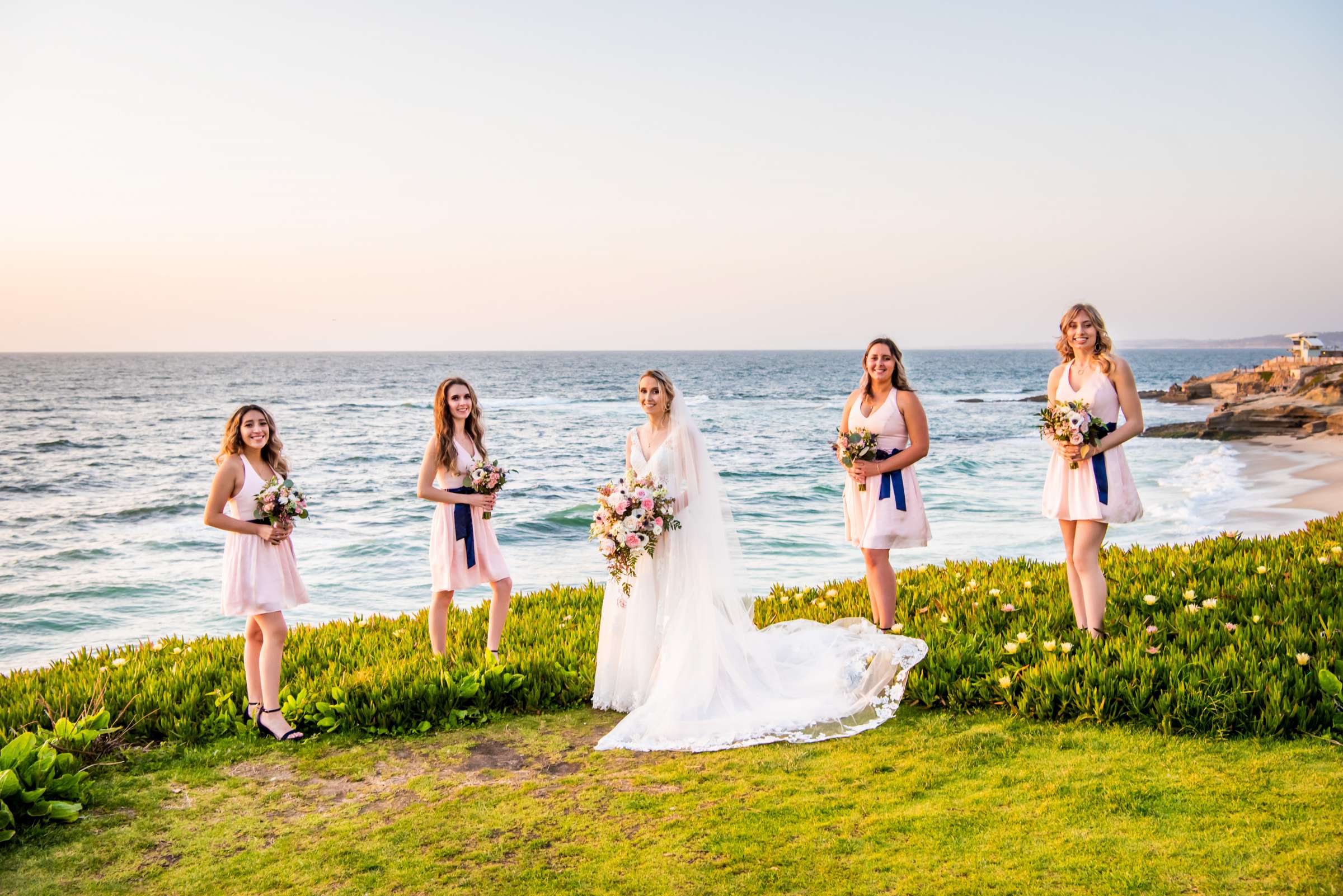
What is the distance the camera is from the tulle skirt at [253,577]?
548 centimetres

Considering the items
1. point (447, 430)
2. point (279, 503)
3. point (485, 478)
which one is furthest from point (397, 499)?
point (279, 503)

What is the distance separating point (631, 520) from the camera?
5.77 m

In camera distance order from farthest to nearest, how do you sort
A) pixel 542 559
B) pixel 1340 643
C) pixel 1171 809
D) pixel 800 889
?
pixel 542 559, pixel 1340 643, pixel 1171 809, pixel 800 889

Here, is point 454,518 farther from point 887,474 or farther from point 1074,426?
point 1074,426

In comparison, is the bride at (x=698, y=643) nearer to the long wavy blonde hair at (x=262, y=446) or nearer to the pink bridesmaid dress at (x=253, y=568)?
the pink bridesmaid dress at (x=253, y=568)

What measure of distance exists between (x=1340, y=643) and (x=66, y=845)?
716 cm

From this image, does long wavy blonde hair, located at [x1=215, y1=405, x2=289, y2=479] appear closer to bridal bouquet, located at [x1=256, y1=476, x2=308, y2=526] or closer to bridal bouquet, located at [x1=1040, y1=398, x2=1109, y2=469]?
bridal bouquet, located at [x1=256, y1=476, x2=308, y2=526]

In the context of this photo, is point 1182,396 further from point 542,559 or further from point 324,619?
point 324,619

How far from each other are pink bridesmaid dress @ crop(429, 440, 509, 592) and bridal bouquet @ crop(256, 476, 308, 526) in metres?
1.12

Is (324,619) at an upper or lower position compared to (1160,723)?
lower

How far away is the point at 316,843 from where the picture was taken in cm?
423

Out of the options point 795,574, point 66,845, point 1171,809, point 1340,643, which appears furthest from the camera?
point 795,574

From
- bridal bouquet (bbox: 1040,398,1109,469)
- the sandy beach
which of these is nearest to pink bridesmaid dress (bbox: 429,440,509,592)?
bridal bouquet (bbox: 1040,398,1109,469)

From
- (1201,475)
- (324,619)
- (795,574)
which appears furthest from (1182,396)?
(324,619)
